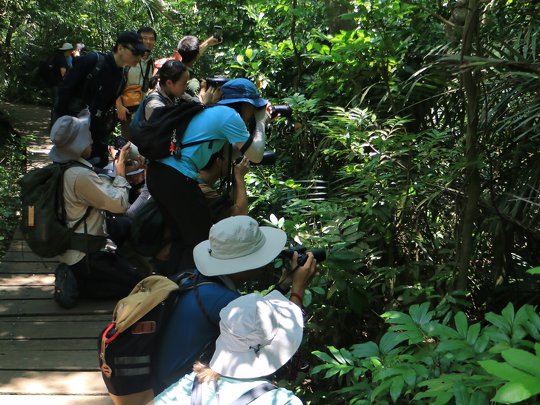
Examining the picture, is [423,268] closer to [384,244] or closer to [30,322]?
[384,244]

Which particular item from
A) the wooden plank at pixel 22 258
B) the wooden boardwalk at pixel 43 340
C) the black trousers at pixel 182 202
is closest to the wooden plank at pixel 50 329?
the wooden boardwalk at pixel 43 340

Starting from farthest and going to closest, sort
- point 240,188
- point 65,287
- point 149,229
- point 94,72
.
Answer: point 94,72 < point 65,287 < point 149,229 < point 240,188

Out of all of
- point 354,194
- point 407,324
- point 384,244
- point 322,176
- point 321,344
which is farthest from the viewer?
point 322,176

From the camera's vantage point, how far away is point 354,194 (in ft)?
14.7

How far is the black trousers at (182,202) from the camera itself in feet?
13.1

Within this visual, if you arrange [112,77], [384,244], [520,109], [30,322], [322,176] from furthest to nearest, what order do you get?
[112,77] → [322,176] → [30,322] → [384,244] → [520,109]

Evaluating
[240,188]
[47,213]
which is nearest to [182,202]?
[240,188]

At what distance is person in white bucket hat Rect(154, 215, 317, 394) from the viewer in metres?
2.54

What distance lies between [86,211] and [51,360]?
104 centimetres

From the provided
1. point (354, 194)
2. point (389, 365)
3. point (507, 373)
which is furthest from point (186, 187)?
point (507, 373)

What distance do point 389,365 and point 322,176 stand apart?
9.76ft

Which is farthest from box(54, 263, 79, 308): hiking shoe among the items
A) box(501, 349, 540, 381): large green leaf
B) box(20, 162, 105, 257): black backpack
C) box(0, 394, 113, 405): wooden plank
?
box(501, 349, 540, 381): large green leaf

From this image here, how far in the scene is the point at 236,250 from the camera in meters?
2.63

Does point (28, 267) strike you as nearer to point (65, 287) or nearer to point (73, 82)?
point (65, 287)
